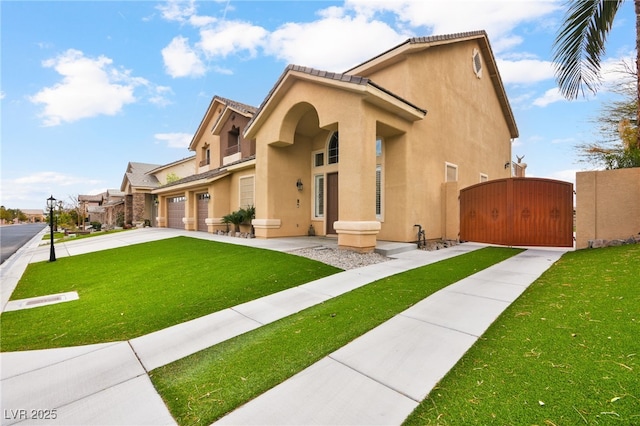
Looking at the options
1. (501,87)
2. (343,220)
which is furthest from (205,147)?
(501,87)

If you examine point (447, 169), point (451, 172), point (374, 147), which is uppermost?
point (374, 147)

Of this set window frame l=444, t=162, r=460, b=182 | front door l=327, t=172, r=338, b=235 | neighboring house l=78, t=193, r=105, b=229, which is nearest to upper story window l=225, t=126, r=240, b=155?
front door l=327, t=172, r=338, b=235

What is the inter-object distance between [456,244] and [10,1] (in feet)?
50.3

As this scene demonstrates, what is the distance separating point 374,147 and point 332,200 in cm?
420

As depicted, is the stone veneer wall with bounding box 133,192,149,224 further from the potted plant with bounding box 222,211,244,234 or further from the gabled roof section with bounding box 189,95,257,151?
the potted plant with bounding box 222,211,244,234

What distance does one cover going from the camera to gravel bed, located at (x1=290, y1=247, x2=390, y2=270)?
23.6ft

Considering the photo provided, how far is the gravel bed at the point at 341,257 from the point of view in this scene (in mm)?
7195

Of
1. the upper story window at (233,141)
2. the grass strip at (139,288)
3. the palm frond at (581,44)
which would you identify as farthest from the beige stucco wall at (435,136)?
the upper story window at (233,141)

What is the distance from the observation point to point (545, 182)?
9227mm

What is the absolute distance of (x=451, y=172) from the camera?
40.2 ft

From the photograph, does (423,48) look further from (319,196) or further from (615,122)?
(615,122)

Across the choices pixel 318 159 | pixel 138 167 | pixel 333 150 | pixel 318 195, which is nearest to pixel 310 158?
pixel 318 159

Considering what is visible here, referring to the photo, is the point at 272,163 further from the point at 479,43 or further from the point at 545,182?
the point at 479,43

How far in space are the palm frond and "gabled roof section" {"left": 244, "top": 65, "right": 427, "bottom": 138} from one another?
413 centimetres
